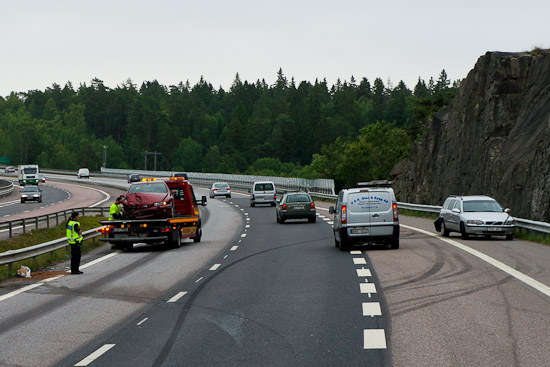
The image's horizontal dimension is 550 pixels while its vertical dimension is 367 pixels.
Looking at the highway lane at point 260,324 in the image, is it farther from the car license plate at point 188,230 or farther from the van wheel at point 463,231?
the car license plate at point 188,230

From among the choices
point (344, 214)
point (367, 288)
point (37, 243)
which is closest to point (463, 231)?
point (344, 214)

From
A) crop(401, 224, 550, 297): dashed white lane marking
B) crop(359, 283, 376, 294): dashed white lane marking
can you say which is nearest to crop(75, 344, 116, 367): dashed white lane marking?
crop(359, 283, 376, 294): dashed white lane marking

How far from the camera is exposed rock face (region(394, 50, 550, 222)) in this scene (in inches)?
1371

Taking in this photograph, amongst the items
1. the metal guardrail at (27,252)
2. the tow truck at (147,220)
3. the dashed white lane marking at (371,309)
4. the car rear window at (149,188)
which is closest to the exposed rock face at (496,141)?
the tow truck at (147,220)

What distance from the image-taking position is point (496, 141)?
4544cm

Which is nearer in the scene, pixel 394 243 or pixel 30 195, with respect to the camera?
pixel 394 243

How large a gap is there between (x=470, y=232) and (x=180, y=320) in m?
16.3

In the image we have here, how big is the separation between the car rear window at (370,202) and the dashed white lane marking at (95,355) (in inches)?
531

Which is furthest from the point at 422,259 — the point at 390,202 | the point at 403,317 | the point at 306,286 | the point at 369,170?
the point at 369,170

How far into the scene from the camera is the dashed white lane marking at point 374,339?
852cm

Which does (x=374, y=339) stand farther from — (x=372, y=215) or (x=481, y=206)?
(x=481, y=206)

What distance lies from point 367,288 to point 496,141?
34037mm

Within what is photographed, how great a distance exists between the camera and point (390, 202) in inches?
859

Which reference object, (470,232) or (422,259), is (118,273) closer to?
(422,259)
